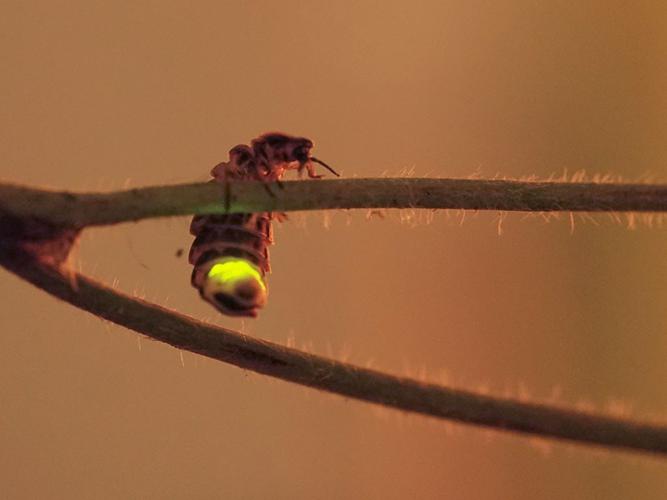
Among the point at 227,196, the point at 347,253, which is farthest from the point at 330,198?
the point at 347,253

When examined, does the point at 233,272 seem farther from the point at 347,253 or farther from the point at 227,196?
the point at 347,253

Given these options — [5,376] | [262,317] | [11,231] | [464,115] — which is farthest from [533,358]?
[11,231]

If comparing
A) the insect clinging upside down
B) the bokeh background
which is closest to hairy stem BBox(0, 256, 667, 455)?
the insect clinging upside down

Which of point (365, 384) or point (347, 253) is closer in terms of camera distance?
point (365, 384)

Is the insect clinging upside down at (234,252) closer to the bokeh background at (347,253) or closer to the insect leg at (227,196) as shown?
the insect leg at (227,196)

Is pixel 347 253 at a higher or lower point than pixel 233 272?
higher
